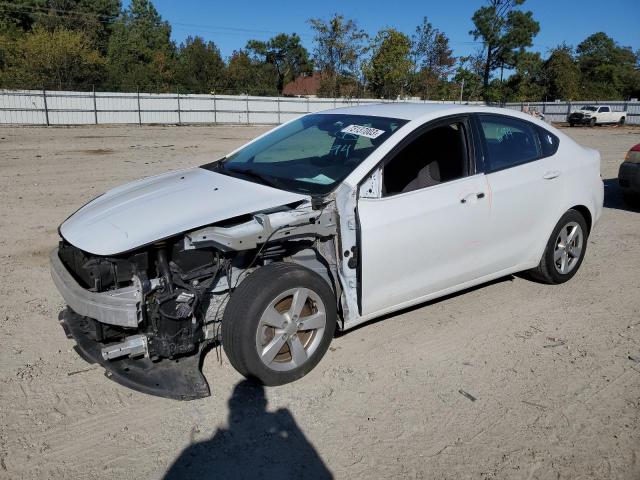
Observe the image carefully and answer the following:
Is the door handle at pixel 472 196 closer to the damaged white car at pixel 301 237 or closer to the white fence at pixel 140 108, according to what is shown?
the damaged white car at pixel 301 237

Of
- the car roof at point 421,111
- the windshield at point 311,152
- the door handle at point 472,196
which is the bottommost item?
the door handle at point 472,196

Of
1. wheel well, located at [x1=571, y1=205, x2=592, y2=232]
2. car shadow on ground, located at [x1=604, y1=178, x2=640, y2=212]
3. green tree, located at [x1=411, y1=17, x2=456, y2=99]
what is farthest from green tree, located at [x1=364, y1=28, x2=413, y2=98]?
wheel well, located at [x1=571, y1=205, x2=592, y2=232]

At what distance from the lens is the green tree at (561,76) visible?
53.8 m

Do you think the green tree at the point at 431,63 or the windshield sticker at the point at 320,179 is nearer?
the windshield sticker at the point at 320,179

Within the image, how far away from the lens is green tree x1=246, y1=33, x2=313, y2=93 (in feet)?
220

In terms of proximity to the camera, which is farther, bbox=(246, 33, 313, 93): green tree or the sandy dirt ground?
bbox=(246, 33, 313, 93): green tree

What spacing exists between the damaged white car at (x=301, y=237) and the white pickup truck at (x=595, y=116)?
3840 cm

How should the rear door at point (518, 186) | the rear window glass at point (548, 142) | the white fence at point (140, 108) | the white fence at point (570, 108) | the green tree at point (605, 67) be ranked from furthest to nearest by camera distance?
the green tree at point (605, 67) < the white fence at point (570, 108) < the white fence at point (140, 108) < the rear window glass at point (548, 142) < the rear door at point (518, 186)

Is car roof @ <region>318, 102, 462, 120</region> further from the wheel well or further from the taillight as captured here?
the taillight

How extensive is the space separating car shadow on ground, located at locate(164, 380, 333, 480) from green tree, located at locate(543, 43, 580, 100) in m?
59.2

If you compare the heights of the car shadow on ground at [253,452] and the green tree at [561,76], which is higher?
the green tree at [561,76]

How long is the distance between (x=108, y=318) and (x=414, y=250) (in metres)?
2.01

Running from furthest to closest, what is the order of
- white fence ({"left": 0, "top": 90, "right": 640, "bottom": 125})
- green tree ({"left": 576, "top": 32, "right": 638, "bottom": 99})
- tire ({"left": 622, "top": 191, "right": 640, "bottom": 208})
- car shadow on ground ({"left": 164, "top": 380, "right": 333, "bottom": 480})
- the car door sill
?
green tree ({"left": 576, "top": 32, "right": 638, "bottom": 99}) → white fence ({"left": 0, "top": 90, "right": 640, "bottom": 125}) → tire ({"left": 622, "top": 191, "right": 640, "bottom": 208}) → the car door sill → car shadow on ground ({"left": 164, "top": 380, "right": 333, "bottom": 480})

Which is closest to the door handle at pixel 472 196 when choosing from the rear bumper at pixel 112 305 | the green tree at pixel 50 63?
the rear bumper at pixel 112 305
